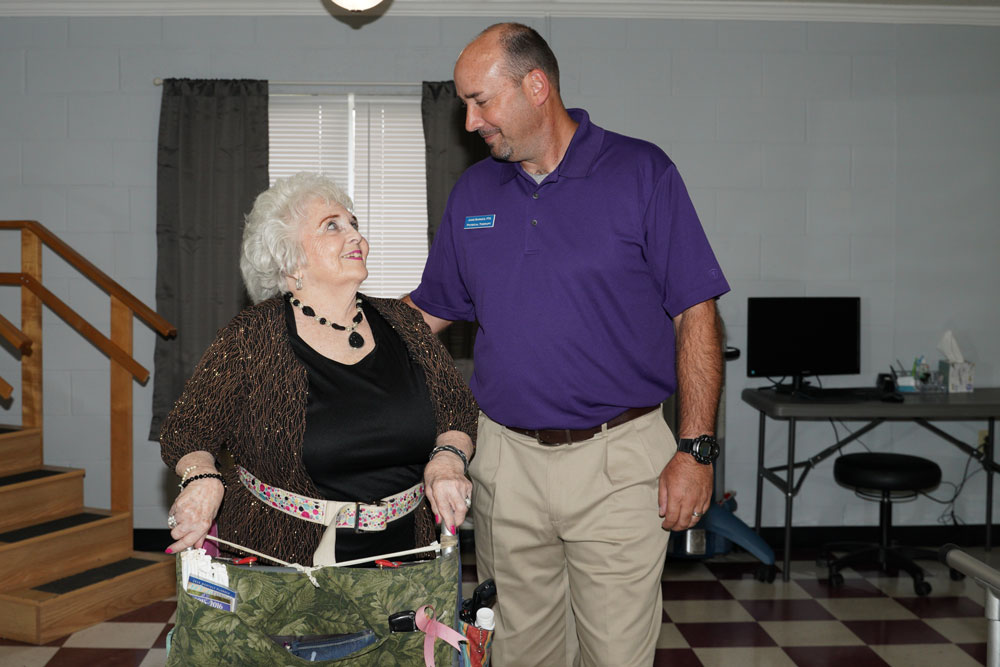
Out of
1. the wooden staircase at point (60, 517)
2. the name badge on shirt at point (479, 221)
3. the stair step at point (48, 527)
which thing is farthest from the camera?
the stair step at point (48, 527)

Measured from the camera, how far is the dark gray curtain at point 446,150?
4.75 meters

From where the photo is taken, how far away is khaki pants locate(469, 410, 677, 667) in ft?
6.46

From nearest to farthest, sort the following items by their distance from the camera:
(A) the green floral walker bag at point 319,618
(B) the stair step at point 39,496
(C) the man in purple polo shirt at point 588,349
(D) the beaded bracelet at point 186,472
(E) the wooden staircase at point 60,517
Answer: (A) the green floral walker bag at point 319,618, (D) the beaded bracelet at point 186,472, (C) the man in purple polo shirt at point 588,349, (E) the wooden staircase at point 60,517, (B) the stair step at point 39,496

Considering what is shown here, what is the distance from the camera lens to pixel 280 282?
6.79 feet

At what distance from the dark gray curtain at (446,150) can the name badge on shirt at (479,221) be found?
262 centimetres

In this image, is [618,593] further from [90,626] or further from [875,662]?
[90,626]

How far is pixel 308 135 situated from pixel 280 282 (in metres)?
3.01

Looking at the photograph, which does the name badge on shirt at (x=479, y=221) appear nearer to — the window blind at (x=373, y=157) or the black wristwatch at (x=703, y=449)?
the black wristwatch at (x=703, y=449)

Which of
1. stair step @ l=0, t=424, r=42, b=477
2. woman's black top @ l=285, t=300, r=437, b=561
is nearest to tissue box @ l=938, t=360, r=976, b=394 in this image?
woman's black top @ l=285, t=300, r=437, b=561

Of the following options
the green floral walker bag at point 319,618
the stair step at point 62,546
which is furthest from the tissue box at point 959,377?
the stair step at point 62,546

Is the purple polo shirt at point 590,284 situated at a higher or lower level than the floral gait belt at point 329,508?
higher

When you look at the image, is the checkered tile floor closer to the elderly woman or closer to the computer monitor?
the computer monitor

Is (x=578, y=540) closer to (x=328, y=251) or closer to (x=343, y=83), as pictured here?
(x=328, y=251)

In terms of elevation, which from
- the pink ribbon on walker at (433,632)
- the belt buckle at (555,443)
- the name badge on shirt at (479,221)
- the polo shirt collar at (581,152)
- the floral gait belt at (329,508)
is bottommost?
the pink ribbon on walker at (433,632)
